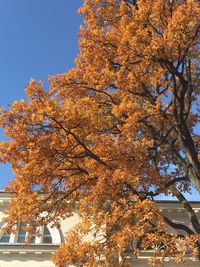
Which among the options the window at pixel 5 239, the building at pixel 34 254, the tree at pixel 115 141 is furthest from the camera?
the window at pixel 5 239

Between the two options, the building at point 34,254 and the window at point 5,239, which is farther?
the window at point 5,239

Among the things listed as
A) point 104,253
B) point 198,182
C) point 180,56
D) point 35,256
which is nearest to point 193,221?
point 198,182

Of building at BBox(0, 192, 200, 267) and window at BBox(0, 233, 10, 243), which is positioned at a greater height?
window at BBox(0, 233, 10, 243)

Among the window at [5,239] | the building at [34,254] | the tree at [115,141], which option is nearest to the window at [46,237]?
the building at [34,254]

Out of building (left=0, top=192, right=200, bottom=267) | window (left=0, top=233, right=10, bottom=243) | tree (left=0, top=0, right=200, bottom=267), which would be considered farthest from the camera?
window (left=0, top=233, right=10, bottom=243)

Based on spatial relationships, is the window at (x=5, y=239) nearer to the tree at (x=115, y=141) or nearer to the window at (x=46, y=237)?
the window at (x=46, y=237)

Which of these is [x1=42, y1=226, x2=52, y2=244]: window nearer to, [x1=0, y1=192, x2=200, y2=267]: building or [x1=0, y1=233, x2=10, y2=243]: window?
[x1=0, y1=192, x2=200, y2=267]: building

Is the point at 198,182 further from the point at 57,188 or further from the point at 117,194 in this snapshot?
the point at 57,188

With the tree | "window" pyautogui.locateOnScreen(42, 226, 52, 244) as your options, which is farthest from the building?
the tree

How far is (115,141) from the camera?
1398cm

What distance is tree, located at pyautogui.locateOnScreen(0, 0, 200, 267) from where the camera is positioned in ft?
33.8

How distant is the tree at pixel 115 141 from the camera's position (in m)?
10.3

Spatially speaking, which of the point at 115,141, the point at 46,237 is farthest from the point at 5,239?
the point at 115,141

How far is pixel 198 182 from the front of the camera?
1163 centimetres
